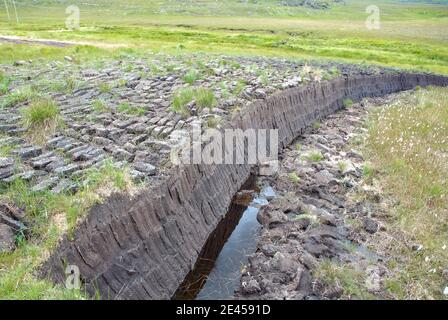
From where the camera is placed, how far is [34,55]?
2559 centimetres

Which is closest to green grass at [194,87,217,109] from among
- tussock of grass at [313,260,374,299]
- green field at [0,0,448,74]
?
tussock of grass at [313,260,374,299]

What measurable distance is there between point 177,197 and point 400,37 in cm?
5939

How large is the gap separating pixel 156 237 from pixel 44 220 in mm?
2037

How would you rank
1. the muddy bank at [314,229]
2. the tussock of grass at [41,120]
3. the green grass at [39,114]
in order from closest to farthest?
the muddy bank at [314,229]
the tussock of grass at [41,120]
the green grass at [39,114]

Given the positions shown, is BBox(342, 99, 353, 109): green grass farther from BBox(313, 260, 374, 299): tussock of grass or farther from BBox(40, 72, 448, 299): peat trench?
BBox(313, 260, 374, 299): tussock of grass

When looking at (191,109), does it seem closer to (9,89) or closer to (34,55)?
(9,89)

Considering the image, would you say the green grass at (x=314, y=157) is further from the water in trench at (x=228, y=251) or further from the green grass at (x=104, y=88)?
the green grass at (x=104, y=88)

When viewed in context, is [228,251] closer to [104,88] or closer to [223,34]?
[104,88]

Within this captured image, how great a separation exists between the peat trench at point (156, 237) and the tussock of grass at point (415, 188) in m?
3.90

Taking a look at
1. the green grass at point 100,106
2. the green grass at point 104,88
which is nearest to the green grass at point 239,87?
the green grass at point 104,88

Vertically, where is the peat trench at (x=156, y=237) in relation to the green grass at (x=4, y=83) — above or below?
below

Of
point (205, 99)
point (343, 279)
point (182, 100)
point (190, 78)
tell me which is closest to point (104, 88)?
point (182, 100)

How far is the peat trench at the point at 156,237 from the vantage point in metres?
6.67

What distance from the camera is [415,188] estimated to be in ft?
39.0
